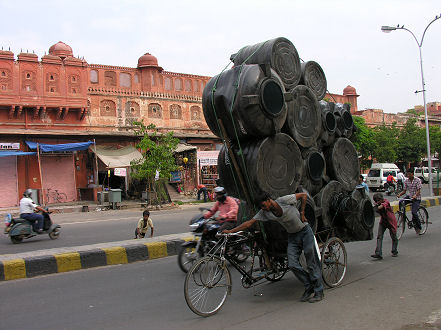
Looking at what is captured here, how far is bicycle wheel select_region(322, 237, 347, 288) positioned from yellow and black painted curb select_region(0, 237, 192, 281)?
3858 mm

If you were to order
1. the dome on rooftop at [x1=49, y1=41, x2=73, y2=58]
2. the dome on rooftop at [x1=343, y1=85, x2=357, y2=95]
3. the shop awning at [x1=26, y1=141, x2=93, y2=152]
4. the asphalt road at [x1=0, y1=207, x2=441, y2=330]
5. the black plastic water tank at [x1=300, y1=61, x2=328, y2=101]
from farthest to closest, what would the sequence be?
the dome on rooftop at [x1=343, y1=85, x2=357, y2=95] → the dome on rooftop at [x1=49, y1=41, x2=73, y2=58] → the shop awning at [x1=26, y1=141, x2=93, y2=152] → the black plastic water tank at [x1=300, y1=61, x2=328, y2=101] → the asphalt road at [x1=0, y1=207, x2=441, y2=330]

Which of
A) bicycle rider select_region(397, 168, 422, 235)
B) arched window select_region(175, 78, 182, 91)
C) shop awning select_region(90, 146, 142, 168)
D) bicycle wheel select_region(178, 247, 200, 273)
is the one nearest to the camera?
bicycle wheel select_region(178, 247, 200, 273)

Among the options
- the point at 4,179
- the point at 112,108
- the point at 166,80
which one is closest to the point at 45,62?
the point at 112,108

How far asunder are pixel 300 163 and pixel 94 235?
7951 millimetres

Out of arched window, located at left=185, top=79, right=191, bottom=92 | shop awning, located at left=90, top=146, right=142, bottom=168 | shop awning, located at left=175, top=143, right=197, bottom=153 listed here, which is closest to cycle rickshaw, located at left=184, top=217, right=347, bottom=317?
shop awning, located at left=90, top=146, right=142, bottom=168

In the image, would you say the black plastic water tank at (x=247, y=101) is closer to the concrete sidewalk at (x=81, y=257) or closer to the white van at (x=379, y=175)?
the concrete sidewalk at (x=81, y=257)

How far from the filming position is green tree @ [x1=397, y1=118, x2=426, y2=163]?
137 feet

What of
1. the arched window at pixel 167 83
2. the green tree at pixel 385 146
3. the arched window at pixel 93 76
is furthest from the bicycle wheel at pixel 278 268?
the green tree at pixel 385 146

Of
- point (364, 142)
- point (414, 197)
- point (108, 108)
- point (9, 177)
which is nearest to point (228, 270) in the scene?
point (414, 197)

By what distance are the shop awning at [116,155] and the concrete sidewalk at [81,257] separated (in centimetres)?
1483

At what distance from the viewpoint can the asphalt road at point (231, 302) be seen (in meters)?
4.28

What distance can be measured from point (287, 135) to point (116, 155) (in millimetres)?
19835

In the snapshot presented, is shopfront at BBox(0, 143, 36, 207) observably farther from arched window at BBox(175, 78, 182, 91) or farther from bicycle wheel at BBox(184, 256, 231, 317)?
bicycle wheel at BBox(184, 256, 231, 317)

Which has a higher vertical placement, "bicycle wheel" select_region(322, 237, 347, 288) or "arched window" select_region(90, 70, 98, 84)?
"arched window" select_region(90, 70, 98, 84)
